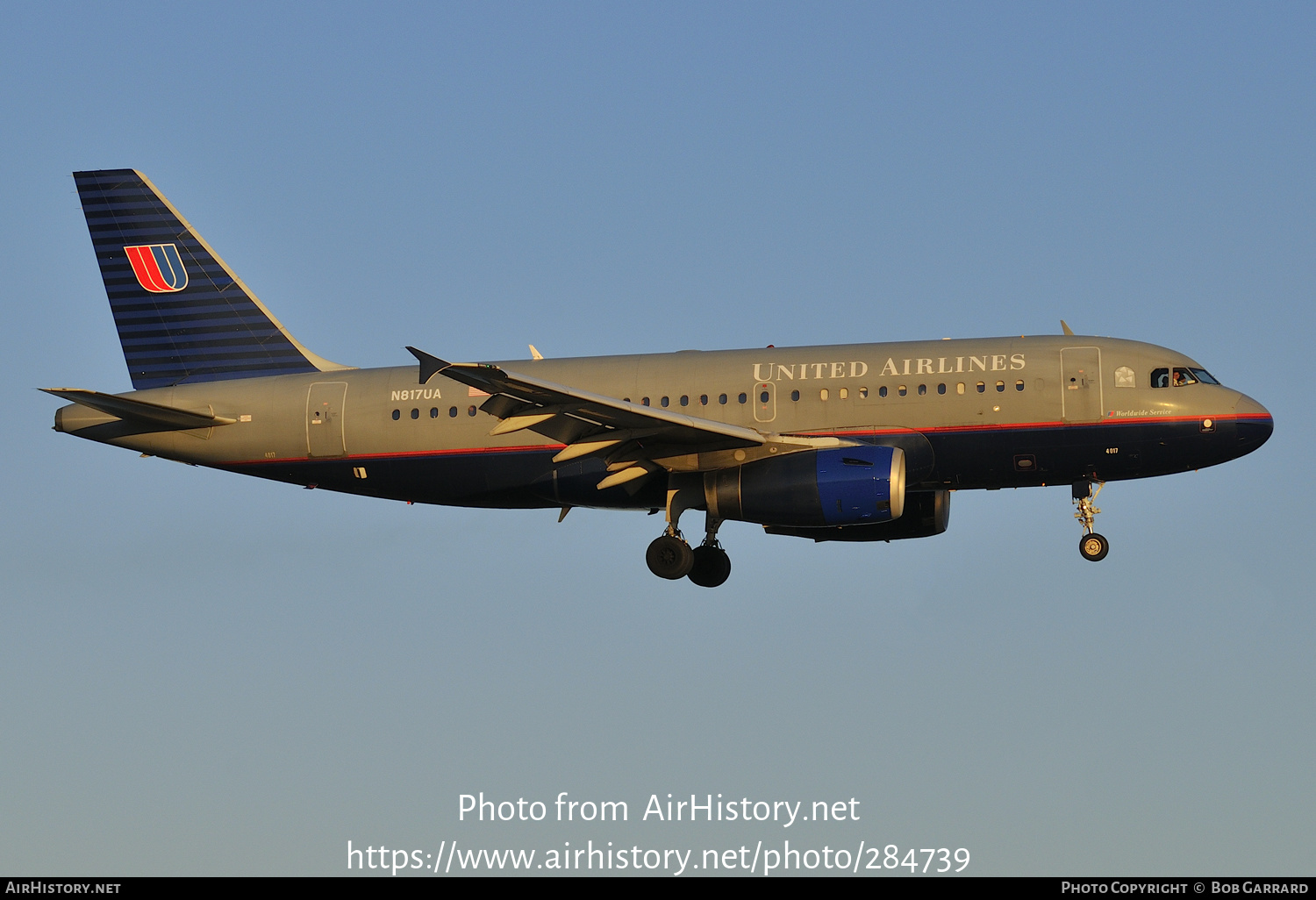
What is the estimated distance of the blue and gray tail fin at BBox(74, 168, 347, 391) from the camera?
41.1 meters

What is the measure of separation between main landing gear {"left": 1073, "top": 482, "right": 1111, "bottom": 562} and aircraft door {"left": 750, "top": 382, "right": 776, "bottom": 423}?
6.67 meters

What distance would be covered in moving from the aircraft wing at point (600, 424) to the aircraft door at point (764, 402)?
558 millimetres

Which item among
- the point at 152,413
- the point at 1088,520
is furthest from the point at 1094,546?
the point at 152,413

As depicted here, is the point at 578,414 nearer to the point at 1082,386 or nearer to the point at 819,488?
the point at 819,488

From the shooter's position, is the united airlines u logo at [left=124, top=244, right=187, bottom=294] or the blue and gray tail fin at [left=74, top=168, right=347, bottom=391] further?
the united airlines u logo at [left=124, top=244, right=187, bottom=294]

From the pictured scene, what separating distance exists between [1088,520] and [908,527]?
4236mm

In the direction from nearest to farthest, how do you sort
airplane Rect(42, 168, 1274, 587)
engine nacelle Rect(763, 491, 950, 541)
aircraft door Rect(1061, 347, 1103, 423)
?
airplane Rect(42, 168, 1274, 587) < aircraft door Rect(1061, 347, 1103, 423) < engine nacelle Rect(763, 491, 950, 541)

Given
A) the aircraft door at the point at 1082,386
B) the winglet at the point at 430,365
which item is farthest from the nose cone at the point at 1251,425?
the winglet at the point at 430,365

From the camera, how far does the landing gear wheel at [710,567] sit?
39156mm

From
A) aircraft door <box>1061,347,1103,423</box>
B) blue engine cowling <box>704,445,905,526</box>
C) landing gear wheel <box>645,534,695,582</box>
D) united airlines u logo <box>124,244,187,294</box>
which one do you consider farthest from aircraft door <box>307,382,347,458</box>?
aircraft door <box>1061,347,1103,423</box>

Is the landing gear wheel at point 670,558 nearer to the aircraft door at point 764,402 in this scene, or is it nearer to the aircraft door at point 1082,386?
the aircraft door at point 764,402

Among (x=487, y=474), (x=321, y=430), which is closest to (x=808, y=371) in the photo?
(x=487, y=474)

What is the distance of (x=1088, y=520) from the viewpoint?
37000 mm

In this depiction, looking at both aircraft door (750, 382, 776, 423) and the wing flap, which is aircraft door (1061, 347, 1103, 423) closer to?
aircraft door (750, 382, 776, 423)
